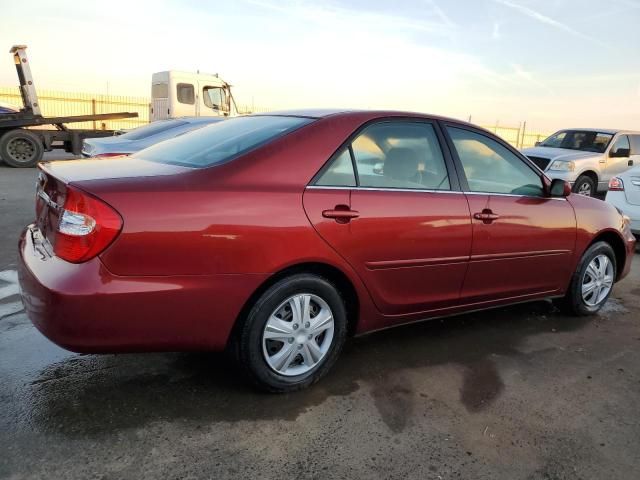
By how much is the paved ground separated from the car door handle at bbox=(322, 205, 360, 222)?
3.14 feet

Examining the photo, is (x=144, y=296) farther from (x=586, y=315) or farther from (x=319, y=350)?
(x=586, y=315)

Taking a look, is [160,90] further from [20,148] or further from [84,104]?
[84,104]

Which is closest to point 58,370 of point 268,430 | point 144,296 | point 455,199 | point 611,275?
point 144,296

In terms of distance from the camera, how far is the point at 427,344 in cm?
373

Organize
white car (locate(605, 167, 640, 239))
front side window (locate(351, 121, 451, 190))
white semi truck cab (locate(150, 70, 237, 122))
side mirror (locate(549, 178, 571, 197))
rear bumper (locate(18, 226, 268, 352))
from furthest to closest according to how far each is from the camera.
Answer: white semi truck cab (locate(150, 70, 237, 122))
white car (locate(605, 167, 640, 239))
side mirror (locate(549, 178, 571, 197))
front side window (locate(351, 121, 451, 190))
rear bumper (locate(18, 226, 268, 352))

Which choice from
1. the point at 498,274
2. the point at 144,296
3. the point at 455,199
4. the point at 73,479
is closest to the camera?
the point at 73,479

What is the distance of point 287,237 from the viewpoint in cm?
268

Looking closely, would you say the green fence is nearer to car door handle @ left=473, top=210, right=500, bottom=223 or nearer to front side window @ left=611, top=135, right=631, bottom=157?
front side window @ left=611, top=135, right=631, bottom=157

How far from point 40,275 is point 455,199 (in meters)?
2.34

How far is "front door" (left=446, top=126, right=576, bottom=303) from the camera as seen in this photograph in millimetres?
3525

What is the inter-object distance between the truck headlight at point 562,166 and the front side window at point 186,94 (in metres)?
9.56

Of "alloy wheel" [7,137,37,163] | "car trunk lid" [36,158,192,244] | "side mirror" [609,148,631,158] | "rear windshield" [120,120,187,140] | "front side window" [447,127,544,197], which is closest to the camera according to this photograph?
A: "car trunk lid" [36,158,192,244]

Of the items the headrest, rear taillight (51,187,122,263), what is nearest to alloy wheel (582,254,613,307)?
the headrest

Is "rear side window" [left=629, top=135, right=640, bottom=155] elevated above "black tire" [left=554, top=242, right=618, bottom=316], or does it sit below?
above
